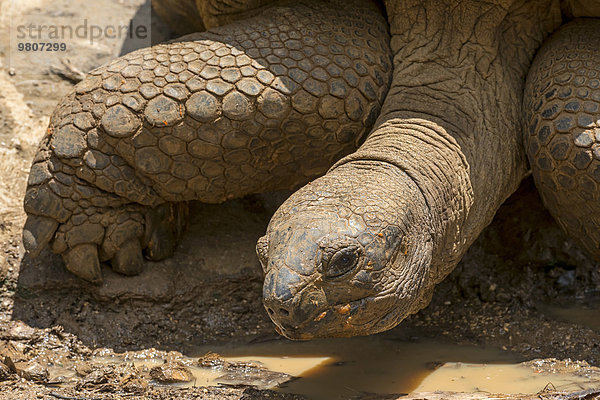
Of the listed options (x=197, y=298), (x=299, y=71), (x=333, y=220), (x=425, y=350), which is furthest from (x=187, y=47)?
(x=425, y=350)

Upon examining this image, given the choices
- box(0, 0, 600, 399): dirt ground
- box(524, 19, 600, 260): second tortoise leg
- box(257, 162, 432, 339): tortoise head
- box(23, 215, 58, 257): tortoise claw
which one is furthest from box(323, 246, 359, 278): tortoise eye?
box(23, 215, 58, 257): tortoise claw

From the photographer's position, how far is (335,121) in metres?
4.34

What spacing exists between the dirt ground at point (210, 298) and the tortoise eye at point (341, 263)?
0.77 m

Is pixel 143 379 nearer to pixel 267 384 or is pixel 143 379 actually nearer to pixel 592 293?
pixel 267 384

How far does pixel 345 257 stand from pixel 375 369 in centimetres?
110

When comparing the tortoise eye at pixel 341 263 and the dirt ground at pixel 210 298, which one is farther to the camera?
the dirt ground at pixel 210 298

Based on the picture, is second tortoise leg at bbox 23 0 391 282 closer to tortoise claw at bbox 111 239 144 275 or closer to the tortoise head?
tortoise claw at bbox 111 239 144 275

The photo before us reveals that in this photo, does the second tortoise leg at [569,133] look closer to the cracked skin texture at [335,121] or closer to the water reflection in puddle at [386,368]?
the cracked skin texture at [335,121]

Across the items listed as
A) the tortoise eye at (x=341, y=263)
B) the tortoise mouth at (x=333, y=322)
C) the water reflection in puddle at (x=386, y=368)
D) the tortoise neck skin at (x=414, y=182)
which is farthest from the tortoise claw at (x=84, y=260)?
the tortoise eye at (x=341, y=263)

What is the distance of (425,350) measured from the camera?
4316 mm

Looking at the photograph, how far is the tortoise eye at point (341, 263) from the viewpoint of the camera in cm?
317

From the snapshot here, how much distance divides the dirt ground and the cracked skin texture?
0.19m

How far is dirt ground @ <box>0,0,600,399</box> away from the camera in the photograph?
4188 millimetres

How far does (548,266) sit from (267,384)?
1966 mm
